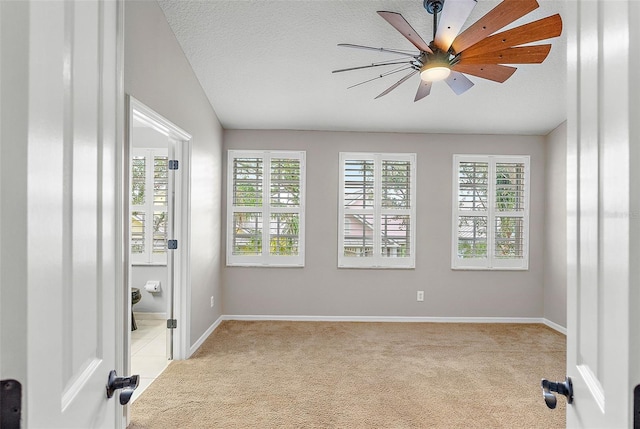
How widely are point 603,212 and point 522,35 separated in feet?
4.84

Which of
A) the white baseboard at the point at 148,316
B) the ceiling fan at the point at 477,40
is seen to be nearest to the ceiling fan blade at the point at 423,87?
the ceiling fan at the point at 477,40

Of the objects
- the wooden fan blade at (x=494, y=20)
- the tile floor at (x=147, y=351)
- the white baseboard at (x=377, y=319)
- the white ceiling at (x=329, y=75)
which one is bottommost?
the tile floor at (x=147, y=351)

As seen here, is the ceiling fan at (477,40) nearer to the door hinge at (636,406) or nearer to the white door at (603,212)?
the white door at (603,212)

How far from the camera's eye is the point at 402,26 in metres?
1.96

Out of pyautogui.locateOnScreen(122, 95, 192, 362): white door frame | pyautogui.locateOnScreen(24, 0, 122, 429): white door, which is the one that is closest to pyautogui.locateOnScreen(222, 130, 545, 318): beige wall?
pyautogui.locateOnScreen(122, 95, 192, 362): white door frame

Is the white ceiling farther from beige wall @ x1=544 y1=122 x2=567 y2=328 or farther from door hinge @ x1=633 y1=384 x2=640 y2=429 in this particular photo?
door hinge @ x1=633 y1=384 x2=640 y2=429

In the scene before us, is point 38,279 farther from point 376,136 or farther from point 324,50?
point 376,136

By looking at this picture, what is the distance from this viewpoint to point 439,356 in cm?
348

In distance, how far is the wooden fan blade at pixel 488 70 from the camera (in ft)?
7.14

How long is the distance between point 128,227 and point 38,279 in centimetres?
187

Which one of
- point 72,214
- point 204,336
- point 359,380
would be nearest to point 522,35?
point 72,214

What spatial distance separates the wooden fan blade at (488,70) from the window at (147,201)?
3931mm

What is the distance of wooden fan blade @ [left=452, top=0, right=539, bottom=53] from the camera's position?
64.8 inches

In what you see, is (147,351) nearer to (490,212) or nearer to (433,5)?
(433,5)
